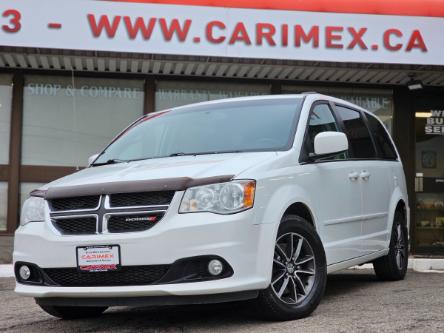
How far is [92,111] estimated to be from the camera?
35.4 ft

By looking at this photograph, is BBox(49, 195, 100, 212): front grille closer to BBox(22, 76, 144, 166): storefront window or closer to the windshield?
the windshield

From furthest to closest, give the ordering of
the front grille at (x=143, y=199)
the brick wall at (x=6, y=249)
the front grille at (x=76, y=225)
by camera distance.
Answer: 1. the brick wall at (x=6, y=249)
2. the front grille at (x=76, y=225)
3. the front grille at (x=143, y=199)

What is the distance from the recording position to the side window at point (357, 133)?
233 inches

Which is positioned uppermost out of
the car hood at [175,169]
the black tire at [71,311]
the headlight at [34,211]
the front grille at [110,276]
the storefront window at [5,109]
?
the storefront window at [5,109]

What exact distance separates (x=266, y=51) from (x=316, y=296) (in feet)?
17.2

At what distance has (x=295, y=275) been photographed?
4.45 meters

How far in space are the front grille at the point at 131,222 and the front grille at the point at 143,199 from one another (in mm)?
78

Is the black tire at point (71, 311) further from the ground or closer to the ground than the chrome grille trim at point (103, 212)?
closer to the ground

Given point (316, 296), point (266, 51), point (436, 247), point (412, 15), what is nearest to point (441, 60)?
point (412, 15)

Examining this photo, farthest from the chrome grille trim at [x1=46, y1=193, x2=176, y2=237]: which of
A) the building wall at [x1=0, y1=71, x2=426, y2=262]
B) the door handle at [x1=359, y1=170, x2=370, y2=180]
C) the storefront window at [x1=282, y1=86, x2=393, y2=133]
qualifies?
the storefront window at [x1=282, y1=86, x2=393, y2=133]

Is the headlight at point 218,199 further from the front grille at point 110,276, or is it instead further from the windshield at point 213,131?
the windshield at point 213,131

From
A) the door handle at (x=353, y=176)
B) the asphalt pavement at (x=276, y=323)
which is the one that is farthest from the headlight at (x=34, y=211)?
the door handle at (x=353, y=176)

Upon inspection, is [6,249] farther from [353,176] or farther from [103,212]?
[103,212]

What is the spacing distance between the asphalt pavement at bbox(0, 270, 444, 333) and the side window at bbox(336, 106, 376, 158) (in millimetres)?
1286
